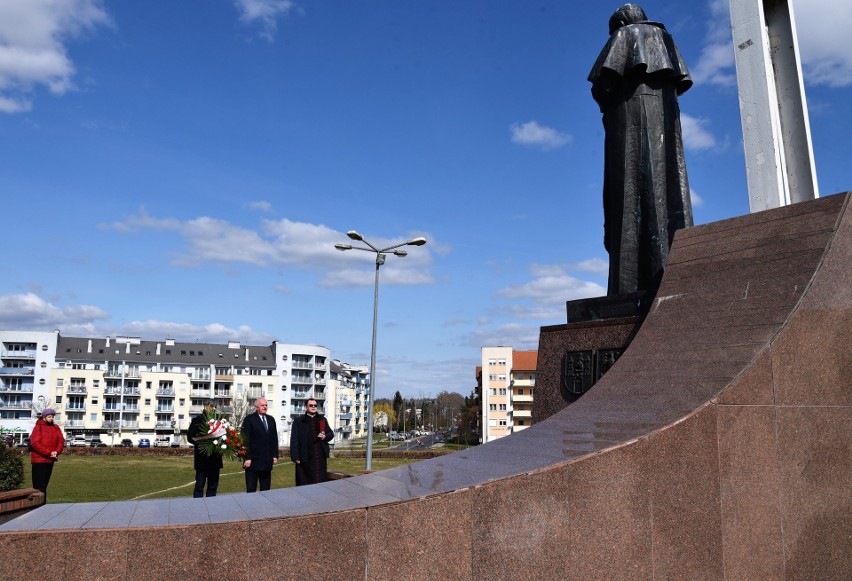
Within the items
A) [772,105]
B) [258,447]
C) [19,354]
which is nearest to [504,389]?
[19,354]

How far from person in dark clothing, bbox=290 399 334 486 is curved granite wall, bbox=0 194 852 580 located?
9.31ft

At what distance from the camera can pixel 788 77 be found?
31.2ft

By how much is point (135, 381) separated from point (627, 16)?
7204 centimetres

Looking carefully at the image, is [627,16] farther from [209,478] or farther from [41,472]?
[41,472]

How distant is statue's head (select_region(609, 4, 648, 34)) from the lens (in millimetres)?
9367

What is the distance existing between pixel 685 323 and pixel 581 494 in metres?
2.74

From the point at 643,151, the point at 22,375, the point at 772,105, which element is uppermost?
the point at 22,375

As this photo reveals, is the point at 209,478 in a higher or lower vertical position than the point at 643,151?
lower

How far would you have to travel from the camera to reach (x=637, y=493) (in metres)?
4.48

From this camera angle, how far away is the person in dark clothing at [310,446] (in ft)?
26.0

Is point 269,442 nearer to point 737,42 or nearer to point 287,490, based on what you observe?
point 287,490

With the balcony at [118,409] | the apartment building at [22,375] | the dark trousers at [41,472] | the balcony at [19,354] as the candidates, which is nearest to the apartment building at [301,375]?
the balcony at [118,409]

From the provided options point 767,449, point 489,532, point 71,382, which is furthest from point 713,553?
point 71,382

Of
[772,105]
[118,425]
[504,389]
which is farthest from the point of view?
[118,425]
